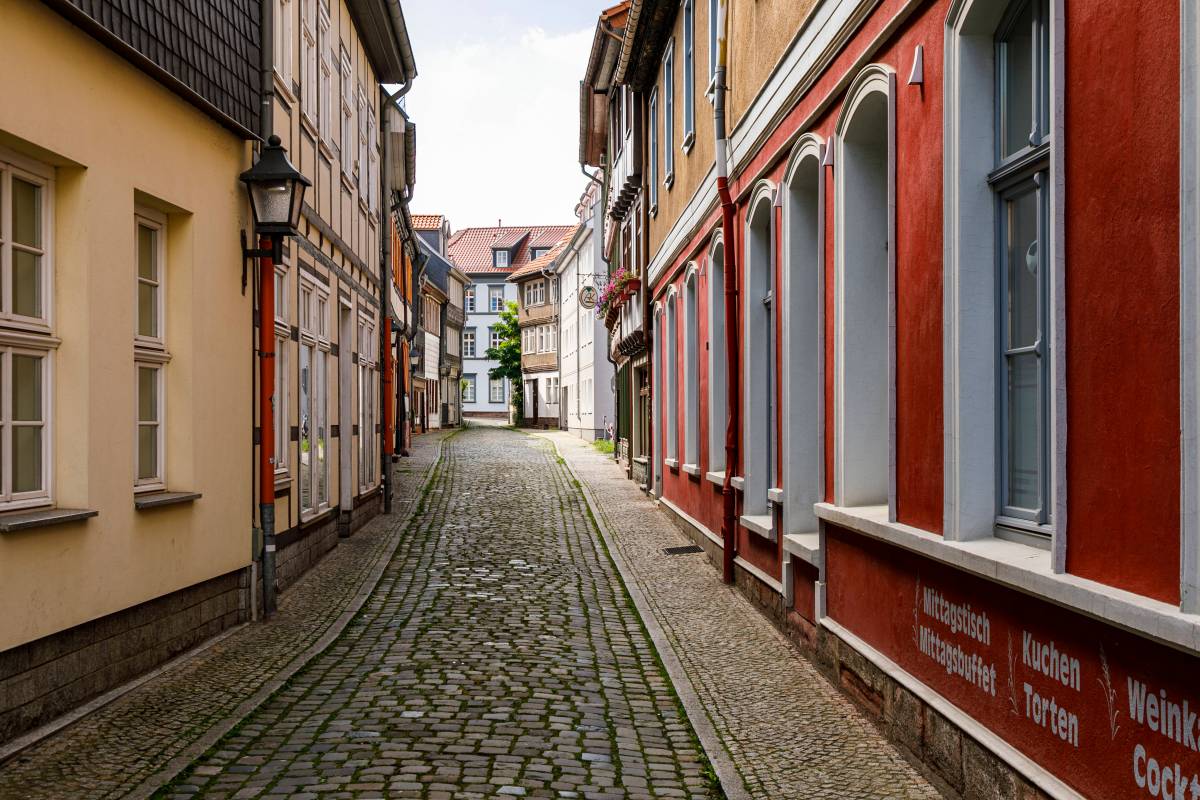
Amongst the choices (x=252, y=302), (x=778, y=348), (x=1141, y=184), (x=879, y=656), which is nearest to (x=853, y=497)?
(x=879, y=656)

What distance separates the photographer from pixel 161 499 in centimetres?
809

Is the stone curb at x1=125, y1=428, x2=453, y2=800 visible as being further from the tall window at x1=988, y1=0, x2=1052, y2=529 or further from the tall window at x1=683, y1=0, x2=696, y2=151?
the tall window at x1=683, y1=0, x2=696, y2=151

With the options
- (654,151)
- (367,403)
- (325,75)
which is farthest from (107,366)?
(654,151)

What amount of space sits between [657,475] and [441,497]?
139 inches

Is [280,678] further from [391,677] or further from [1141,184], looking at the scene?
[1141,184]

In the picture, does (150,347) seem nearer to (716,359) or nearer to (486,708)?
(486,708)

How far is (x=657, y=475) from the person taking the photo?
20.0 m

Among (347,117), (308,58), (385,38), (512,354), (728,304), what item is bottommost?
(728,304)

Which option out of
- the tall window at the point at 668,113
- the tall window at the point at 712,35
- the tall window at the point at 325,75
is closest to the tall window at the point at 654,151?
the tall window at the point at 668,113

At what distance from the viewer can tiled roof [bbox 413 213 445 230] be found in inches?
2413

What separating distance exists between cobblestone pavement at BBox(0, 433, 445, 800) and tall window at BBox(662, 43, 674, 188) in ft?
27.2

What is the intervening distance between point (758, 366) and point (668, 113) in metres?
7.23

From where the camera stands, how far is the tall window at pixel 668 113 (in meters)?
17.2

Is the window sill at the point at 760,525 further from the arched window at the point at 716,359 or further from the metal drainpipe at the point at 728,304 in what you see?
the arched window at the point at 716,359
